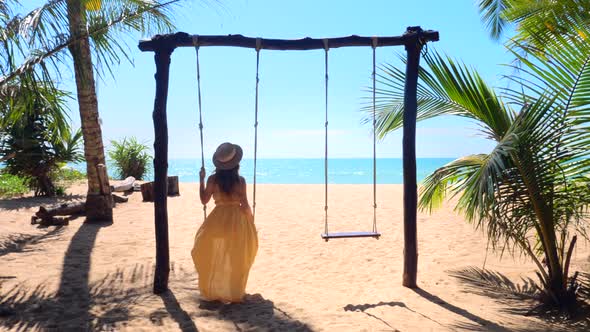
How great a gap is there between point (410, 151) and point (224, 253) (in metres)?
2.25

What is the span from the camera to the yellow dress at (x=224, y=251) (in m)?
4.54

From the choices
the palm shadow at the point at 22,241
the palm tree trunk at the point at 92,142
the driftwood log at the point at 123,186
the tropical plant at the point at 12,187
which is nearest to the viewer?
the palm shadow at the point at 22,241

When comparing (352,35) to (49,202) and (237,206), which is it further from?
(49,202)

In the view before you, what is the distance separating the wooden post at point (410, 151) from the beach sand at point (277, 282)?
0.35m

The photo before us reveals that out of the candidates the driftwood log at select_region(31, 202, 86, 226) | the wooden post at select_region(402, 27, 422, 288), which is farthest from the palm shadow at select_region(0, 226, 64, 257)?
the wooden post at select_region(402, 27, 422, 288)

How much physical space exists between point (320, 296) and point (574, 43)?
3376 mm

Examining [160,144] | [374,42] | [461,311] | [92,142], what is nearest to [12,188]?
[92,142]

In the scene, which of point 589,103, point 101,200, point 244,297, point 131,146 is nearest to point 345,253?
point 244,297

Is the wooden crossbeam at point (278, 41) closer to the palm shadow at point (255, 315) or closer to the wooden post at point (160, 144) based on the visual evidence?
the wooden post at point (160, 144)

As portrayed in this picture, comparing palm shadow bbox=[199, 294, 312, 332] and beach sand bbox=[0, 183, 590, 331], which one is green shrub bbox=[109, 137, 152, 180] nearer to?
beach sand bbox=[0, 183, 590, 331]

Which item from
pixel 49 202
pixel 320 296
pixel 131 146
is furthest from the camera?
pixel 131 146

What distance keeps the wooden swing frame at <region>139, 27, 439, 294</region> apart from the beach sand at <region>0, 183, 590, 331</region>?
0.39 meters

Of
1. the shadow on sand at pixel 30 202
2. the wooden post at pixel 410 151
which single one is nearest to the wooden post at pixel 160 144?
the wooden post at pixel 410 151

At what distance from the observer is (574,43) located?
155 inches
